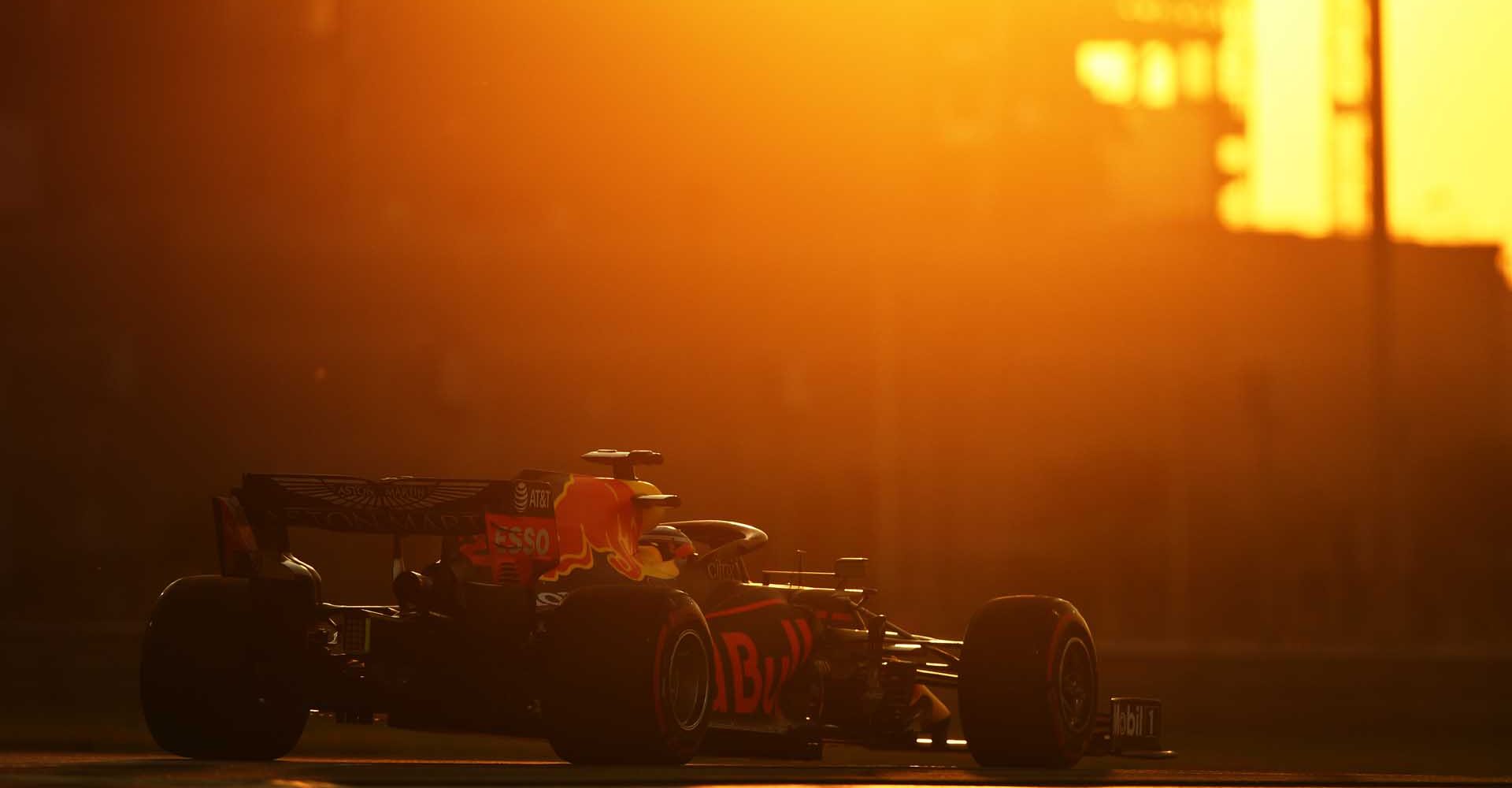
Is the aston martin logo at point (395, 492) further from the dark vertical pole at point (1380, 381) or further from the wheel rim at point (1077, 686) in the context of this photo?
the dark vertical pole at point (1380, 381)

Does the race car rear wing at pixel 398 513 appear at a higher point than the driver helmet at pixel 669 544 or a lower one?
higher

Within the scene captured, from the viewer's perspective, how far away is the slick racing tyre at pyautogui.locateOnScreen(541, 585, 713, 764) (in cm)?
930

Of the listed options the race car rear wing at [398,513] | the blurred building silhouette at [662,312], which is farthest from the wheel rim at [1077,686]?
the blurred building silhouette at [662,312]

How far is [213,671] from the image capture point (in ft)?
33.2

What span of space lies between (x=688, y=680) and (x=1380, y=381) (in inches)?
692

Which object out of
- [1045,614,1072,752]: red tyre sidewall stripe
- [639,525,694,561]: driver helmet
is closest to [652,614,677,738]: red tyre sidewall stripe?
[639,525,694,561]: driver helmet

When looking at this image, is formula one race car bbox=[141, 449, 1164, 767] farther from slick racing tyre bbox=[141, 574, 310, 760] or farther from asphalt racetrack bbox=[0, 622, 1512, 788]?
asphalt racetrack bbox=[0, 622, 1512, 788]

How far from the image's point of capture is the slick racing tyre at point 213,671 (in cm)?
1010

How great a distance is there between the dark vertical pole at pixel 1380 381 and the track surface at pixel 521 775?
14.5 metres

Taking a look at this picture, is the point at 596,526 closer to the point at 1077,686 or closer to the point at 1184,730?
the point at 1077,686

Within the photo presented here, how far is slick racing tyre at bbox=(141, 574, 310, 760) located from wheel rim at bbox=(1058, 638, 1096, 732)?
380cm

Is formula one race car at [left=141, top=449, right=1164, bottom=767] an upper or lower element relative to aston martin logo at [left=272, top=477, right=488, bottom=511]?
lower

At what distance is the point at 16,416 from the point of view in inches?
2327

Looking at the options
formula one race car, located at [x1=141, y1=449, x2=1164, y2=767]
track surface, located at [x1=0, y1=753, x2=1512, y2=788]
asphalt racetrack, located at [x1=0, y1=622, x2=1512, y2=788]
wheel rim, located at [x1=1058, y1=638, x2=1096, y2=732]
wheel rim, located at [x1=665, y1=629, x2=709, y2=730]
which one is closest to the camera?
track surface, located at [x1=0, y1=753, x2=1512, y2=788]
